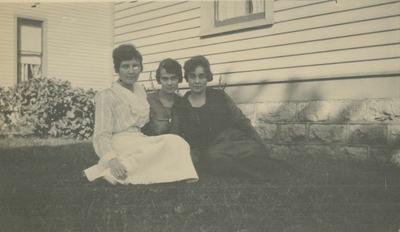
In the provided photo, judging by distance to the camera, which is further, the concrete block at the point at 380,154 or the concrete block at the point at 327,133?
the concrete block at the point at 327,133

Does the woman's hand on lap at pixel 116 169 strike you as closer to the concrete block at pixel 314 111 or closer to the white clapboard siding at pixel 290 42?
the white clapboard siding at pixel 290 42

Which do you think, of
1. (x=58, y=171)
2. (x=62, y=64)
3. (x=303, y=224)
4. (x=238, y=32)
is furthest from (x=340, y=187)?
(x=62, y=64)

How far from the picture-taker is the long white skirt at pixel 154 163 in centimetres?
185

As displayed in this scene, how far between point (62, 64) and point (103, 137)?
3.07 metres

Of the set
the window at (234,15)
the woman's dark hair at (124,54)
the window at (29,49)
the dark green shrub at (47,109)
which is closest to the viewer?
the woman's dark hair at (124,54)

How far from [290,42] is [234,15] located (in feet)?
1.89

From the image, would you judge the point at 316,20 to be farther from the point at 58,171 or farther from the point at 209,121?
the point at 58,171

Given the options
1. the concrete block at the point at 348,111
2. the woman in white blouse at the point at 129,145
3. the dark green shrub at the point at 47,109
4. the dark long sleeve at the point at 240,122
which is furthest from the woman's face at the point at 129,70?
the dark green shrub at the point at 47,109

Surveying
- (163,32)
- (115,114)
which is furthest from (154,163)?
(163,32)

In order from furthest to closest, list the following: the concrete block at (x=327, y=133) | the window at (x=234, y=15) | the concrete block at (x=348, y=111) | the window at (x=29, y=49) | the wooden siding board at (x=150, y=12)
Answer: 1. the window at (x=29, y=49)
2. the wooden siding board at (x=150, y=12)
3. the window at (x=234, y=15)
4. the concrete block at (x=327, y=133)
5. the concrete block at (x=348, y=111)

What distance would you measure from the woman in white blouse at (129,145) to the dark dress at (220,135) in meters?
0.29

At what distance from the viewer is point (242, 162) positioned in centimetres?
211

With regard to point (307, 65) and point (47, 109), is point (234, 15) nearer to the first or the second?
point (307, 65)

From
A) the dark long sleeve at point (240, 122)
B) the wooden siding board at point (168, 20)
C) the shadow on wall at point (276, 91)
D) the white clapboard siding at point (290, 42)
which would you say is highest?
the wooden siding board at point (168, 20)
